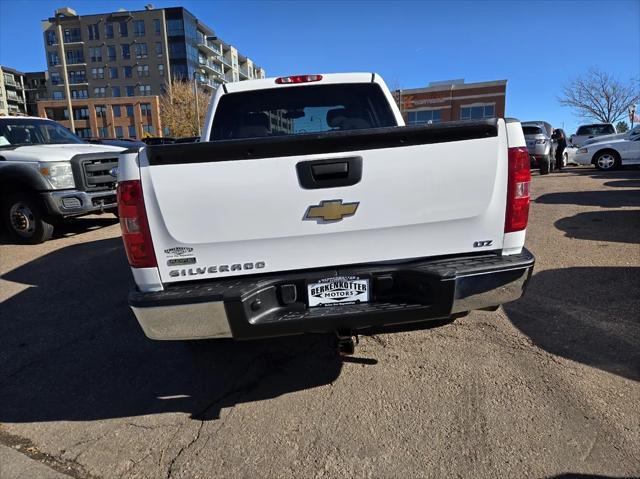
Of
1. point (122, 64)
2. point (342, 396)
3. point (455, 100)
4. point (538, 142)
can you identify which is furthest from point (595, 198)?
point (122, 64)

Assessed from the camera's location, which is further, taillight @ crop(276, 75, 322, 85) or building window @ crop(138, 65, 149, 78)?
building window @ crop(138, 65, 149, 78)

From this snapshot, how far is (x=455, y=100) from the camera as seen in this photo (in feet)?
184

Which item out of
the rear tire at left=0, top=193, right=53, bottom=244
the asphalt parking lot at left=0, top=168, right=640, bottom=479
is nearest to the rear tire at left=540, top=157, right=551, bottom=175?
the asphalt parking lot at left=0, top=168, right=640, bottom=479

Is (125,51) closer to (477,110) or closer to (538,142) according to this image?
(477,110)

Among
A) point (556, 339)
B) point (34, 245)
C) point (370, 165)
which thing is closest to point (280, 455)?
point (370, 165)

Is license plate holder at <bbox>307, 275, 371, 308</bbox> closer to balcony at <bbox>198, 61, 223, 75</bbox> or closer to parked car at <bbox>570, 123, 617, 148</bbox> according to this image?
parked car at <bbox>570, 123, 617, 148</bbox>

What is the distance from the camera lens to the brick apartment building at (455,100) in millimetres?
54969

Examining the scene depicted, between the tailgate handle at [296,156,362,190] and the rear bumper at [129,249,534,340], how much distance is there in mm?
487

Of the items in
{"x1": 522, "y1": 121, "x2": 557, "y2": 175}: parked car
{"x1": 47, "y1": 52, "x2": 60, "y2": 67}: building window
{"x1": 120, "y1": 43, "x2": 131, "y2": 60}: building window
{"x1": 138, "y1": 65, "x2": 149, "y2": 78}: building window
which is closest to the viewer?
{"x1": 522, "y1": 121, "x2": 557, "y2": 175}: parked car

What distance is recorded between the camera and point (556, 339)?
11.2 feet

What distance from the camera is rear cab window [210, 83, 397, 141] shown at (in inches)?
160

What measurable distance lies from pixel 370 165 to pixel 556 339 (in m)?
2.26

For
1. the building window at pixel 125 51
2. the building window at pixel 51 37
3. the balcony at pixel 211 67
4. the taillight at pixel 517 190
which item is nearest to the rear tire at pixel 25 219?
the taillight at pixel 517 190

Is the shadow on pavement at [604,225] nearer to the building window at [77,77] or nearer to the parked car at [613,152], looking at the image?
the parked car at [613,152]
